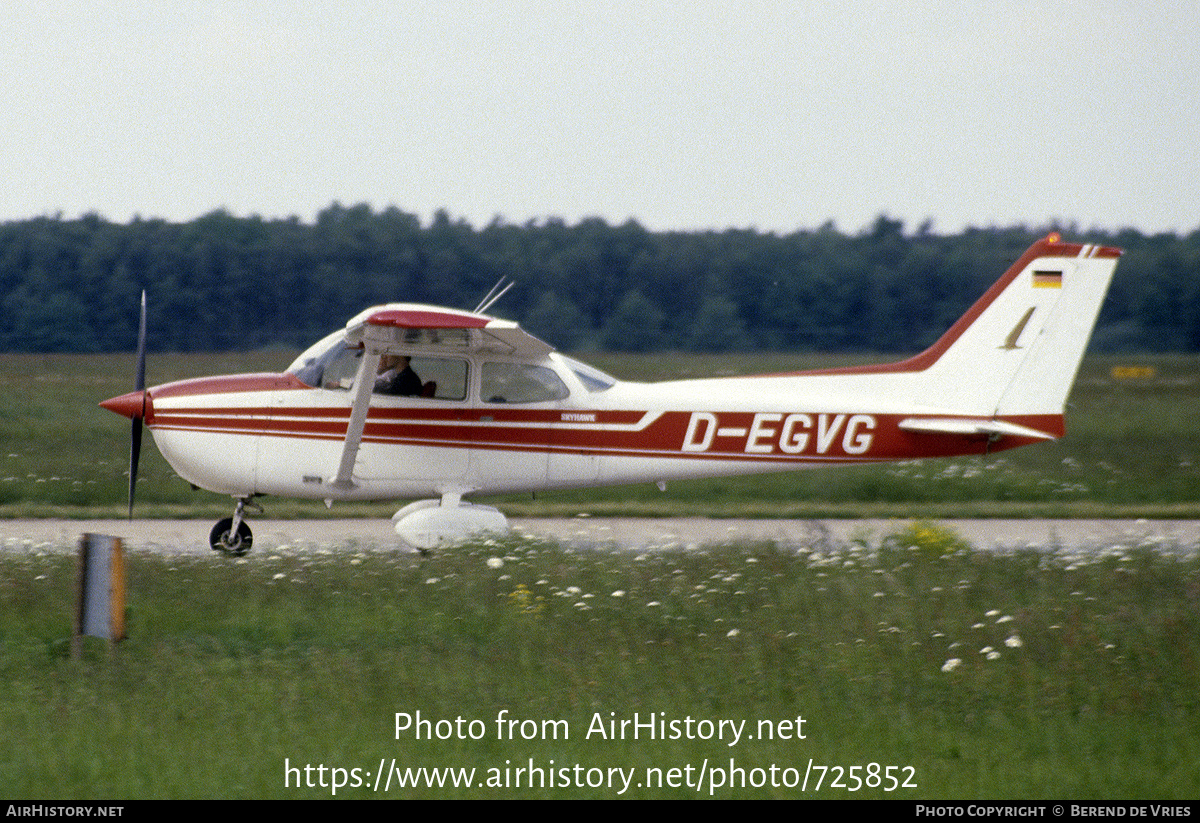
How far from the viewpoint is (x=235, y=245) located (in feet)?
110

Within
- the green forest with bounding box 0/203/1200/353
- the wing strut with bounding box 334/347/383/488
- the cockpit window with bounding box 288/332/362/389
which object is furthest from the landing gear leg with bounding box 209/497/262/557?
the green forest with bounding box 0/203/1200/353

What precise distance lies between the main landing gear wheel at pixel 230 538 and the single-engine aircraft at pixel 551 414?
0.01m

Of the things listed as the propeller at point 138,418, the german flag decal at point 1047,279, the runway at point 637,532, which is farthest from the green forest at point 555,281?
the german flag decal at point 1047,279

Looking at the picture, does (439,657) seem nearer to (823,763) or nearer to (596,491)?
(823,763)

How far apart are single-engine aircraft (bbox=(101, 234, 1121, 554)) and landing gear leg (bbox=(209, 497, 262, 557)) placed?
0.04ft

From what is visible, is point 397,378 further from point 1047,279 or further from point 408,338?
point 1047,279

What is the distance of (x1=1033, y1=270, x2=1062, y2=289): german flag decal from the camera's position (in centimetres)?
1072

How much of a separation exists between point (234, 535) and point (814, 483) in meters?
7.37

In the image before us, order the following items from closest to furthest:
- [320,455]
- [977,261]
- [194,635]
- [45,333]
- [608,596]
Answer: [194,635] < [608,596] < [320,455] < [45,333] < [977,261]

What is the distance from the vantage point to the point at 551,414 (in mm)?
10398

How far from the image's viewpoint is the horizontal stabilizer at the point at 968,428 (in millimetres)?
10562

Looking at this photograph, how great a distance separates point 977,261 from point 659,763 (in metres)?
35.2

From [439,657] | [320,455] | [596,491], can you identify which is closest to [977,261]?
[596,491]

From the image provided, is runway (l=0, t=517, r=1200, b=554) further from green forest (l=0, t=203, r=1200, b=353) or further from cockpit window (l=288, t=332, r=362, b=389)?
green forest (l=0, t=203, r=1200, b=353)
